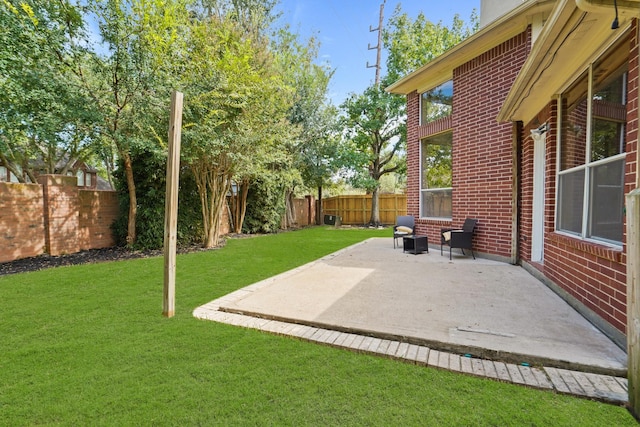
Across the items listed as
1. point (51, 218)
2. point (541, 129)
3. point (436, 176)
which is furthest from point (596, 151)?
point (51, 218)

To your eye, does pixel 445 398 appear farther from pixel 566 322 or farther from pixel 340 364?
pixel 566 322

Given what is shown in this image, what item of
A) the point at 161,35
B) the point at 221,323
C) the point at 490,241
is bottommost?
the point at 221,323

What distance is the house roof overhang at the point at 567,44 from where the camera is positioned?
7.00ft

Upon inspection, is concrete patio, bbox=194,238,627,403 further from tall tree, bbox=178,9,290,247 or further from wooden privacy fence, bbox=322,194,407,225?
wooden privacy fence, bbox=322,194,407,225

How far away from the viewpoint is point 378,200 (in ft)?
55.2

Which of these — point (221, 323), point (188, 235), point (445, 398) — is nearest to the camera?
point (445, 398)

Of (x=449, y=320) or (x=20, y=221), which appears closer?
(x=449, y=320)

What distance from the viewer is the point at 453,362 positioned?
7.46 ft

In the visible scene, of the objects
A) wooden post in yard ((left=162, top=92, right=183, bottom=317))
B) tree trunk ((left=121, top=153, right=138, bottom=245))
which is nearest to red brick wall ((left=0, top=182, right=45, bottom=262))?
tree trunk ((left=121, top=153, right=138, bottom=245))

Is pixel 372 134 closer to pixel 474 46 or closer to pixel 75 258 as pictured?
pixel 474 46

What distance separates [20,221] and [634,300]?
9.07m

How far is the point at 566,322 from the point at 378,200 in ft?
46.2

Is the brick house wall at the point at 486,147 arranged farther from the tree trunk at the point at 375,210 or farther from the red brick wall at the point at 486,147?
the tree trunk at the point at 375,210

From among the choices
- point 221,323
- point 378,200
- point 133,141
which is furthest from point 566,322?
point 378,200
